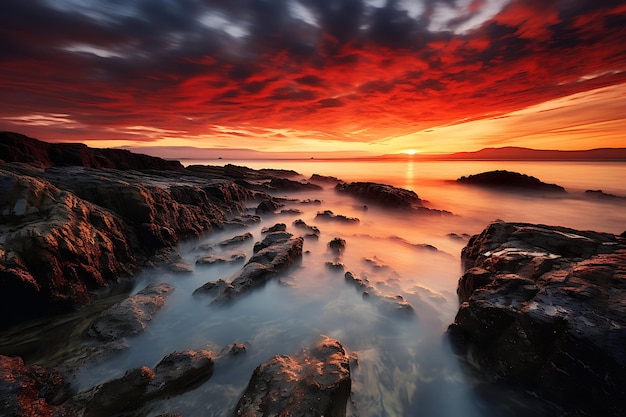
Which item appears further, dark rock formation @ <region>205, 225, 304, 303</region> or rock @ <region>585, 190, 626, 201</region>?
rock @ <region>585, 190, 626, 201</region>

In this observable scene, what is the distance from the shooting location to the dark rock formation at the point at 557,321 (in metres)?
3.63

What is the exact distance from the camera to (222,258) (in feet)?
34.7

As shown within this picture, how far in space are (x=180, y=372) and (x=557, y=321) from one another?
21.7 feet

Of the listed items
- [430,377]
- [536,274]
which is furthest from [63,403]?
[536,274]

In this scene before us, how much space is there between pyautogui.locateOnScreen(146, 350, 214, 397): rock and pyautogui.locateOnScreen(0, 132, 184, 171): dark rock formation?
670 inches

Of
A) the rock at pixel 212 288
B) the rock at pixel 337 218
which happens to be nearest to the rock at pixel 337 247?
the rock at pixel 212 288

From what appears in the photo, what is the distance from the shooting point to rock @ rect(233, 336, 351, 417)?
12.0ft

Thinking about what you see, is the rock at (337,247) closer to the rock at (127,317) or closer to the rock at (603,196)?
the rock at (127,317)

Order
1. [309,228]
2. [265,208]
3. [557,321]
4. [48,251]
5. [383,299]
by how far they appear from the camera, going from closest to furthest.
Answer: [557,321] < [48,251] < [383,299] < [309,228] < [265,208]

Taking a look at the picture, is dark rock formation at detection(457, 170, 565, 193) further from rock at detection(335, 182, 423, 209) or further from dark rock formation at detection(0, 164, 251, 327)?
dark rock formation at detection(0, 164, 251, 327)

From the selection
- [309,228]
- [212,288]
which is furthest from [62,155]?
[212,288]

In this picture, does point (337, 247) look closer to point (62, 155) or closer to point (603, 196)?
point (62, 155)

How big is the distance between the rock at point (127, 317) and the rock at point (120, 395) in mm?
1684

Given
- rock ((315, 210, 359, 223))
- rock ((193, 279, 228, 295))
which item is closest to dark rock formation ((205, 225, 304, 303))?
rock ((193, 279, 228, 295))
